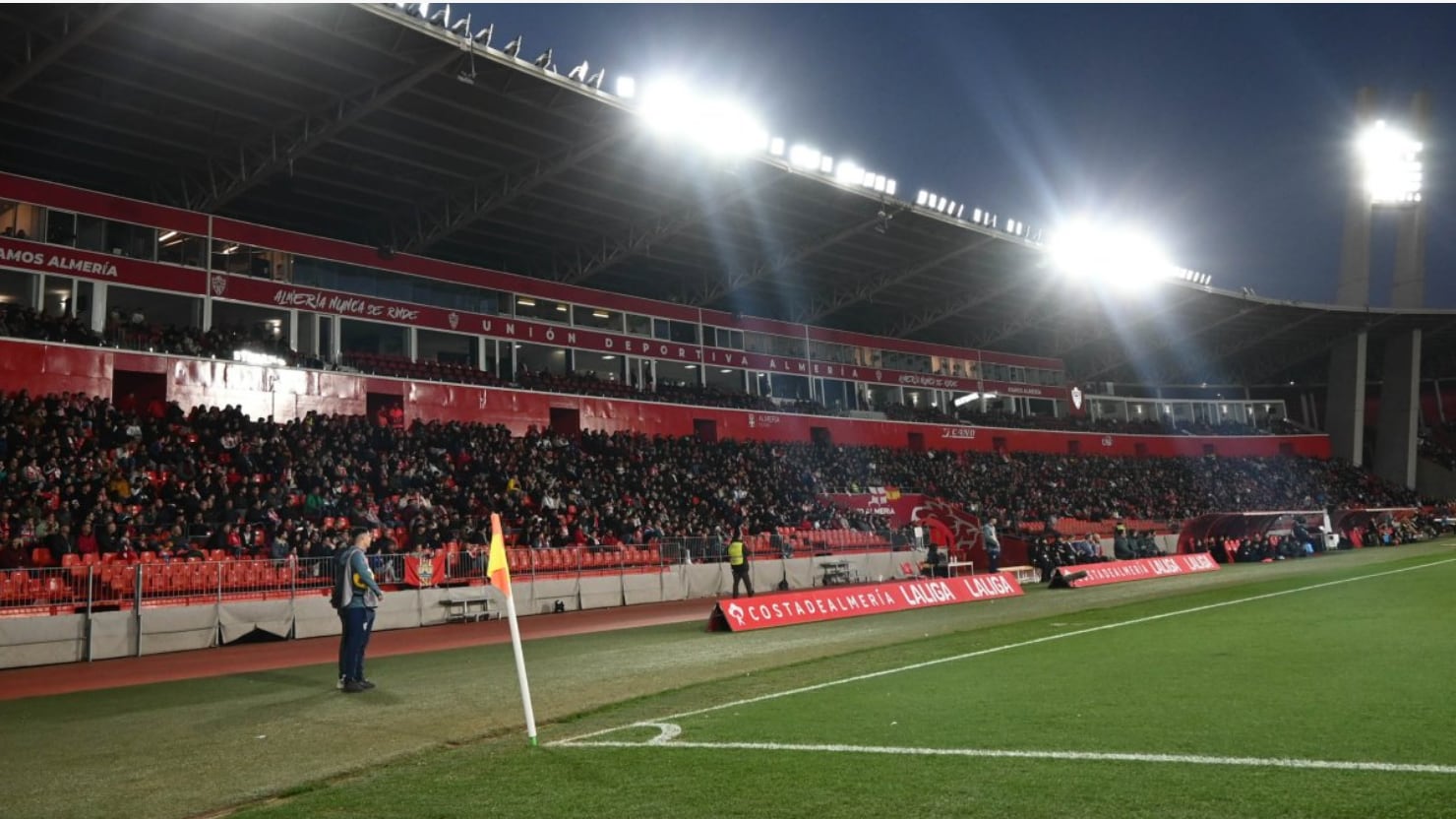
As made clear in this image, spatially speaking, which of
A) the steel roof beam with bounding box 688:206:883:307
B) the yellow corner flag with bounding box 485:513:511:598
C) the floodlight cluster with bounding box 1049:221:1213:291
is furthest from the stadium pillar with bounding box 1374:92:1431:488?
the yellow corner flag with bounding box 485:513:511:598

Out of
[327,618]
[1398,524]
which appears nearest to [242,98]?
[327,618]

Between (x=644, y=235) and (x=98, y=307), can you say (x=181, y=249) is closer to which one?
(x=98, y=307)

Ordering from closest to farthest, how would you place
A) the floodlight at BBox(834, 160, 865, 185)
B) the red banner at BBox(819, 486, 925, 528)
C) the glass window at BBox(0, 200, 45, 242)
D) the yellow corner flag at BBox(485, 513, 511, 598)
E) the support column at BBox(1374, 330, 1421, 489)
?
the yellow corner flag at BBox(485, 513, 511, 598)
the glass window at BBox(0, 200, 45, 242)
the floodlight at BBox(834, 160, 865, 185)
the red banner at BBox(819, 486, 925, 528)
the support column at BBox(1374, 330, 1421, 489)

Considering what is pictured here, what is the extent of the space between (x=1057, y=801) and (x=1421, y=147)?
77.3m

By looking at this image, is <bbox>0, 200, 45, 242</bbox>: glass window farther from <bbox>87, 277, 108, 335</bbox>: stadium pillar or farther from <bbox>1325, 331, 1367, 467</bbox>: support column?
<bbox>1325, 331, 1367, 467</bbox>: support column

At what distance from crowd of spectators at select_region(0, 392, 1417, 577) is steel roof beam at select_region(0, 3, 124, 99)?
756cm

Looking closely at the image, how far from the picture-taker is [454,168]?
32.6m

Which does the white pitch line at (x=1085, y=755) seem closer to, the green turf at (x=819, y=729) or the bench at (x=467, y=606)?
the green turf at (x=819, y=729)

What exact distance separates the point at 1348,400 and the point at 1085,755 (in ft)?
234

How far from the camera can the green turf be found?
505cm

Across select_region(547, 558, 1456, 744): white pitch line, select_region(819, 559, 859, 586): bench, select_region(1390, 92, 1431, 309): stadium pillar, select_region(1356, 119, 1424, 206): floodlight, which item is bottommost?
select_region(819, 559, 859, 586): bench

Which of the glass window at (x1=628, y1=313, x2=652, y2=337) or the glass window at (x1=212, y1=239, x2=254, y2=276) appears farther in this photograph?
the glass window at (x1=628, y1=313, x2=652, y2=337)

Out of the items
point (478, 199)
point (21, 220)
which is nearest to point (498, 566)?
point (21, 220)

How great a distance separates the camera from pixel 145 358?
27.7 metres
